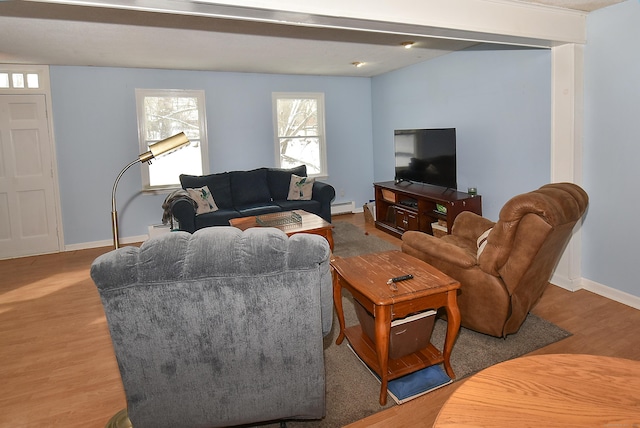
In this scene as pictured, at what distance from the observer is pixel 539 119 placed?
391 cm

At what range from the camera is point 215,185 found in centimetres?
557

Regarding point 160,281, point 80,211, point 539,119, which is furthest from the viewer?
point 80,211

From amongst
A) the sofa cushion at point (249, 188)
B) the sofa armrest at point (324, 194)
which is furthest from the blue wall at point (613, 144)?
the sofa cushion at point (249, 188)

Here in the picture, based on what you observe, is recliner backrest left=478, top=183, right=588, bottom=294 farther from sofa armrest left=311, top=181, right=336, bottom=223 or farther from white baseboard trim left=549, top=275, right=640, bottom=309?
sofa armrest left=311, top=181, right=336, bottom=223

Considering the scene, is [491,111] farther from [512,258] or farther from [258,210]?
[258,210]

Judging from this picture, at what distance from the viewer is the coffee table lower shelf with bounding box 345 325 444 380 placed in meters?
2.24

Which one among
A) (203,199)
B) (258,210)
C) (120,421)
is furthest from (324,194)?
(120,421)

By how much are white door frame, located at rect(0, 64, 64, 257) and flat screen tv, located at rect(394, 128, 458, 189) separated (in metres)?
4.53

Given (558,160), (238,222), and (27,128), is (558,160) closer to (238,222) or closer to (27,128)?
(238,222)

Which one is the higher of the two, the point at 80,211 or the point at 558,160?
the point at 558,160

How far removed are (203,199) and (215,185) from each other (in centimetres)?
39

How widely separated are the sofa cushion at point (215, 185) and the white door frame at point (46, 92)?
158 cm

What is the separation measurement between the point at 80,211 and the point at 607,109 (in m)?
5.94

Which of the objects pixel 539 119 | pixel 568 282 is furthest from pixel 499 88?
pixel 568 282
